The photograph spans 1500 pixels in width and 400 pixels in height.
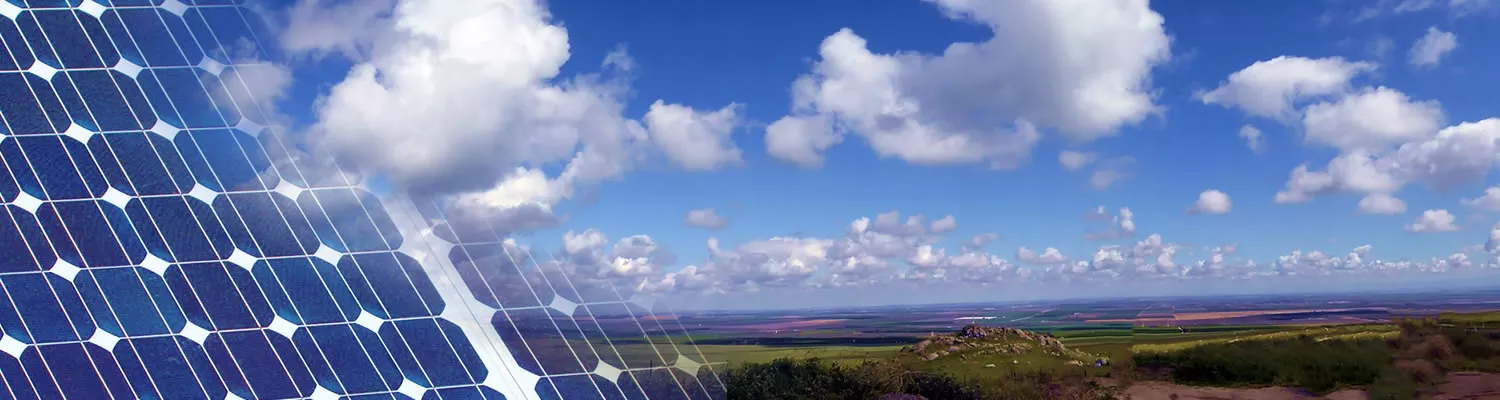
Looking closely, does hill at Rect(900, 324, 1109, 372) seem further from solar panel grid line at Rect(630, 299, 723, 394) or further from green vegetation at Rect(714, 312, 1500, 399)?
solar panel grid line at Rect(630, 299, 723, 394)

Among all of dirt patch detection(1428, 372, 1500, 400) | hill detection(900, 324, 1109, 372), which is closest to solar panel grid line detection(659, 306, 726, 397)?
hill detection(900, 324, 1109, 372)

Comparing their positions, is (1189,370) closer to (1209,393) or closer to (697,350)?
(1209,393)

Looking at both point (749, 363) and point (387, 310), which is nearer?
point (387, 310)

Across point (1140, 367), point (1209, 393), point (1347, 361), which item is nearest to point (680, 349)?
point (1209, 393)

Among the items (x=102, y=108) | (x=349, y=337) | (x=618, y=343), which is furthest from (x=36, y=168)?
(x=618, y=343)

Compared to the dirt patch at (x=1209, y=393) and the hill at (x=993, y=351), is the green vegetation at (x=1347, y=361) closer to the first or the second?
the dirt patch at (x=1209, y=393)

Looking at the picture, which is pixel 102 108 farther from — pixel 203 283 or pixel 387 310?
pixel 387 310
